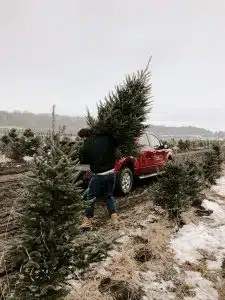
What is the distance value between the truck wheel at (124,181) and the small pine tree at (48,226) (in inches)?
245

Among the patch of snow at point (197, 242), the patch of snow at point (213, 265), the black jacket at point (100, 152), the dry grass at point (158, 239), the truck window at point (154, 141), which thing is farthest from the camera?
the truck window at point (154, 141)

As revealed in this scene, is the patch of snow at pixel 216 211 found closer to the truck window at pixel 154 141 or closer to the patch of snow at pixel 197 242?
the patch of snow at pixel 197 242

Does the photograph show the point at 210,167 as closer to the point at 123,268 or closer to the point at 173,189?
the point at 173,189

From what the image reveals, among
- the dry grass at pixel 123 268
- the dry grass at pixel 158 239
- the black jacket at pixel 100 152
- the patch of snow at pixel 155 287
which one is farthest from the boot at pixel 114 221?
the patch of snow at pixel 155 287

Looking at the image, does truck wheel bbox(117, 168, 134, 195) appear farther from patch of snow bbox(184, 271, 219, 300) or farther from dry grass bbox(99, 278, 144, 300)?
dry grass bbox(99, 278, 144, 300)

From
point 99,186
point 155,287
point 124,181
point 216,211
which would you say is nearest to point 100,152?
point 99,186

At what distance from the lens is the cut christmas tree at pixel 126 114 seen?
7793 mm

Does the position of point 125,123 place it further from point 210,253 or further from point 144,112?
point 210,253

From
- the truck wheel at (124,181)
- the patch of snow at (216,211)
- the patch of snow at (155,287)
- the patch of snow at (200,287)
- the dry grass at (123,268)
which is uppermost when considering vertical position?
the truck wheel at (124,181)

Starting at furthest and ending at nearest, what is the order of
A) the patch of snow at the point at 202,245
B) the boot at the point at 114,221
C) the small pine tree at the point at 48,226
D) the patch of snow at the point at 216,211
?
1. the patch of snow at the point at 216,211
2. the boot at the point at 114,221
3. the patch of snow at the point at 202,245
4. the small pine tree at the point at 48,226

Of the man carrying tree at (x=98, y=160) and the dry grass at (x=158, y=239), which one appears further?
the man carrying tree at (x=98, y=160)

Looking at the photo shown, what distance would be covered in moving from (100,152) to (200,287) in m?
3.29

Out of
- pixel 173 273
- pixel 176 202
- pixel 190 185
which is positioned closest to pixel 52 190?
pixel 173 273

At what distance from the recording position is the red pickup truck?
10.8 m
